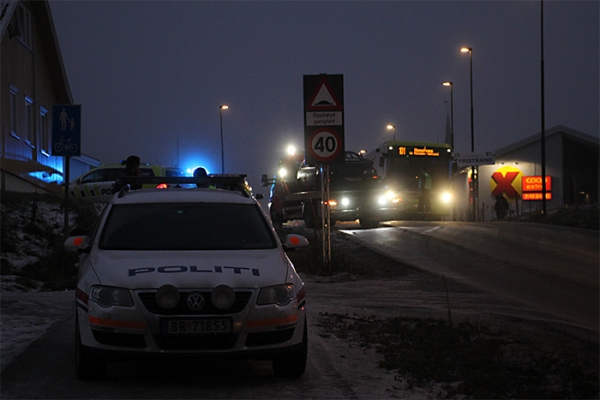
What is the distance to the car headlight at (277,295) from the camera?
273 inches

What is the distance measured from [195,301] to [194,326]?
7.3 inches

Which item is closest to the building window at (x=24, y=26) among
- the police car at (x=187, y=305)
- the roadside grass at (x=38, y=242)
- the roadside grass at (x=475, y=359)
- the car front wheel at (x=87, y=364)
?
the roadside grass at (x=38, y=242)

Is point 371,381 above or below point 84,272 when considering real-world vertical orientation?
below

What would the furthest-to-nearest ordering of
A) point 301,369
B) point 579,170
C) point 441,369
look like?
point 579,170 < point 441,369 < point 301,369

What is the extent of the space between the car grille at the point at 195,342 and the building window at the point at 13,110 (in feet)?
74.4

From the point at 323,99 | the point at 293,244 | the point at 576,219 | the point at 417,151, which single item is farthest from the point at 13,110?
the point at 293,244

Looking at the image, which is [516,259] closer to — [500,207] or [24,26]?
[24,26]

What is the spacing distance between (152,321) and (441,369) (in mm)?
2682

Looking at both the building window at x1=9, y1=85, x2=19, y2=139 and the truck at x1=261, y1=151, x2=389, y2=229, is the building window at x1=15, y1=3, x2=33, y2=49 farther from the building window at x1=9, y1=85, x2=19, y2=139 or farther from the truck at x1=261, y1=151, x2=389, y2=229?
the truck at x1=261, y1=151, x2=389, y2=229

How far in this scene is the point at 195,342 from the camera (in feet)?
22.3

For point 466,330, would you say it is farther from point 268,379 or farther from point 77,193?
point 77,193

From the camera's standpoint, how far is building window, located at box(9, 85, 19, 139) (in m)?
28.2

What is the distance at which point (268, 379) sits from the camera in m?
7.42

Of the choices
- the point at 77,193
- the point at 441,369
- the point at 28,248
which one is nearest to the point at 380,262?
the point at 28,248
